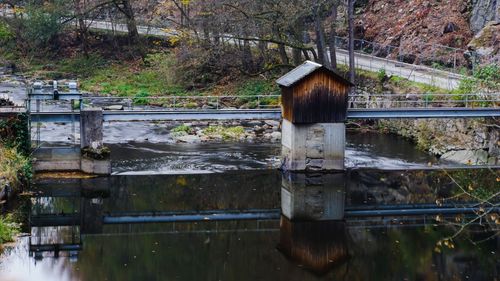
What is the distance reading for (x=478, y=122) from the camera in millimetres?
41094

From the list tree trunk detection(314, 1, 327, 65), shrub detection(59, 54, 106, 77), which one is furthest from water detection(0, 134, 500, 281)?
shrub detection(59, 54, 106, 77)

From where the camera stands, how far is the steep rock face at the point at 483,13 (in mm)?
49562

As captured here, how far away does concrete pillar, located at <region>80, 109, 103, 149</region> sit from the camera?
3523cm

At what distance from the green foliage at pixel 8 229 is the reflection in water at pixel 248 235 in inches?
22.1

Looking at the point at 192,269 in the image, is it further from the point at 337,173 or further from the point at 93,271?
the point at 337,173

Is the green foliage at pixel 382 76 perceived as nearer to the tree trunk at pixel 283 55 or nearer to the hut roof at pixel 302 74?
the tree trunk at pixel 283 55

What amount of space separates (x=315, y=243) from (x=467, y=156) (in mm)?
16452

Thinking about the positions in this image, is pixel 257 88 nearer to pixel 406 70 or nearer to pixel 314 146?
pixel 406 70

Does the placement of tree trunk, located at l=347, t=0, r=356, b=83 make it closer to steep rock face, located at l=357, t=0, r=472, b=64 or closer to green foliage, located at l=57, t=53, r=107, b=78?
steep rock face, located at l=357, t=0, r=472, b=64

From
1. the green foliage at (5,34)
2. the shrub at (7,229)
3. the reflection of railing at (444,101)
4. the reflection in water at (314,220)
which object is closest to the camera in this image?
the reflection in water at (314,220)

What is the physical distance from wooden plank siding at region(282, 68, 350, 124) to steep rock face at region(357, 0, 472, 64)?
1630 centimetres

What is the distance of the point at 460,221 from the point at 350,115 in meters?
9.25

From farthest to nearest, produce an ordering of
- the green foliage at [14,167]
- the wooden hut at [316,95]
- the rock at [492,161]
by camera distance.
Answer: the rock at [492,161] → the wooden hut at [316,95] → the green foliage at [14,167]

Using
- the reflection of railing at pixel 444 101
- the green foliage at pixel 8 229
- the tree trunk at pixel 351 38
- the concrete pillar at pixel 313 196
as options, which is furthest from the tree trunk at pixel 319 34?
the green foliage at pixel 8 229
